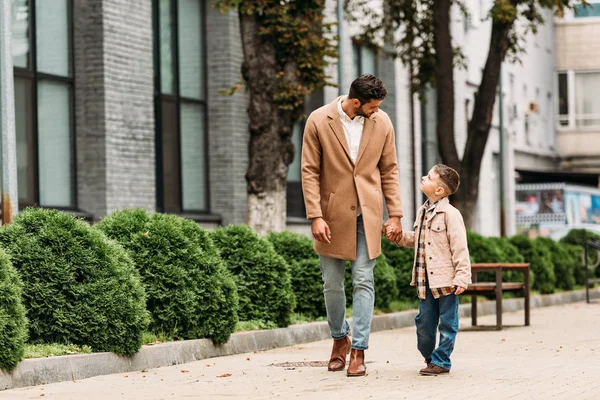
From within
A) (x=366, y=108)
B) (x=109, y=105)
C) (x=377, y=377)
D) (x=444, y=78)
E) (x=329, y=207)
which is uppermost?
(x=444, y=78)

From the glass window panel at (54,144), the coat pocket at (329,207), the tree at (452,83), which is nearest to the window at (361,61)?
the tree at (452,83)

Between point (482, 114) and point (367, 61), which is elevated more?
point (367, 61)

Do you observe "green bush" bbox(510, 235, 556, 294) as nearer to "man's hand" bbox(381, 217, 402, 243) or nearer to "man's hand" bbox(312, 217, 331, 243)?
"man's hand" bbox(381, 217, 402, 243)

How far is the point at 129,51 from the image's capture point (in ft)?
63.3

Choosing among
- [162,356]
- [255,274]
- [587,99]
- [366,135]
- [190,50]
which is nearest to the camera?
[366,135]

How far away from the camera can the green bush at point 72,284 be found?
34.3ft

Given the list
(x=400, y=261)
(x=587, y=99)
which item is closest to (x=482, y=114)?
(x=400, y=261)

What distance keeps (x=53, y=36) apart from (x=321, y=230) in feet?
30.9

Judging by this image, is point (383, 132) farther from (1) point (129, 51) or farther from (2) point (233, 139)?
(2) point (233, 139)

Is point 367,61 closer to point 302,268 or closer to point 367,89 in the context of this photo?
point 302,268

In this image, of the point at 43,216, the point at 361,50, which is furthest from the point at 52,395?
the point at 361,50

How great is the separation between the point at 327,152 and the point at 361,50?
1961 cm

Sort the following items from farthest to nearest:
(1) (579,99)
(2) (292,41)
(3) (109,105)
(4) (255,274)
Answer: (1) (579,99) < (3) (109,105) < (2) (292,41) < (4) (255,274)

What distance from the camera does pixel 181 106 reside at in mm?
21609
